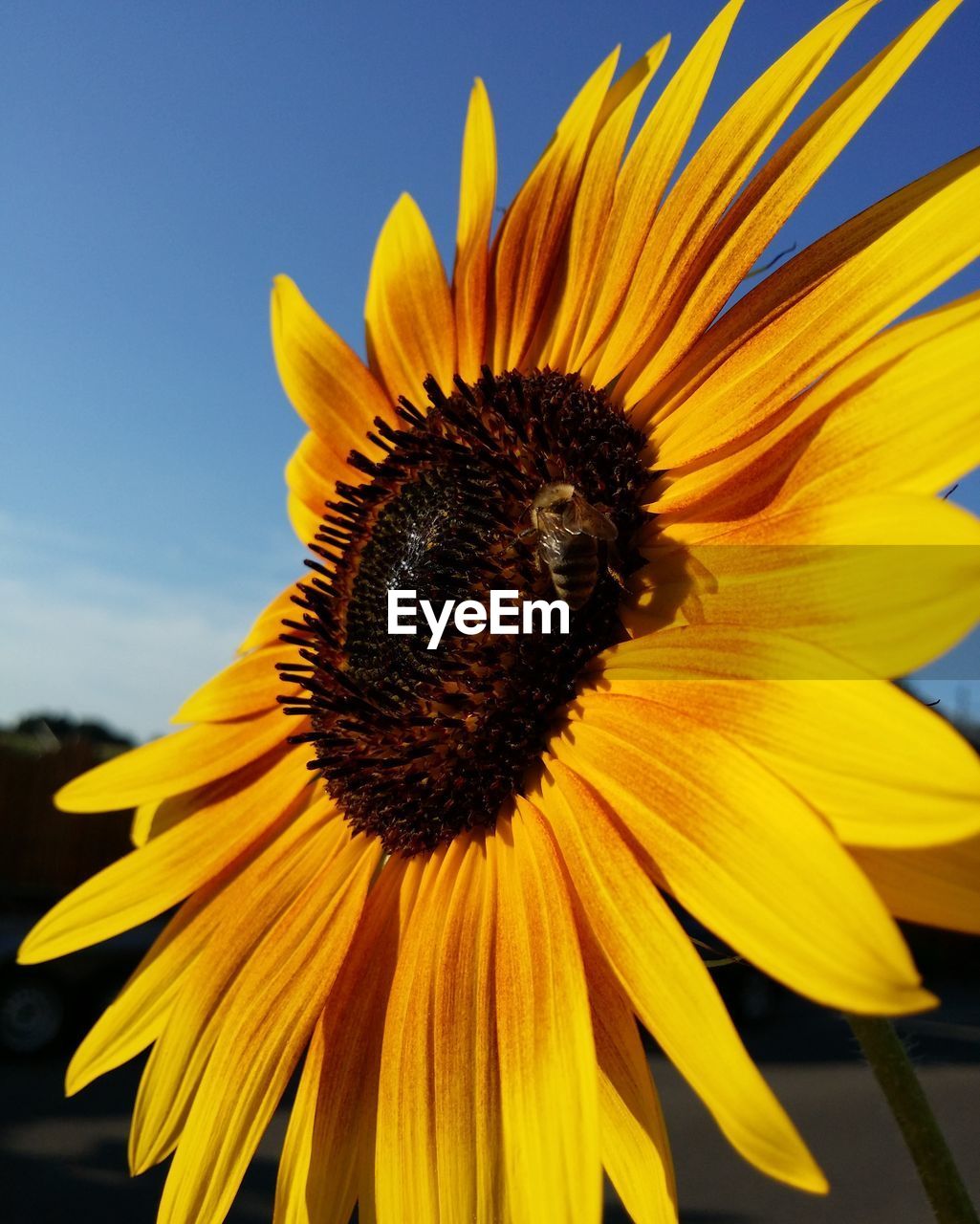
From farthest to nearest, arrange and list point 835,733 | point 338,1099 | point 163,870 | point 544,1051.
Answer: point 163,870 < point 338,1099 < point 544,1051 < point 835,733

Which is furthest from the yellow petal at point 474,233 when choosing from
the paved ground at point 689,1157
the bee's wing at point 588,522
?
the paved ground at point 689,1157

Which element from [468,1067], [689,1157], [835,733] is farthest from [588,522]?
[689,1157]

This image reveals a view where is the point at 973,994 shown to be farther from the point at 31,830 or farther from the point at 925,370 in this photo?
the point at 925,370

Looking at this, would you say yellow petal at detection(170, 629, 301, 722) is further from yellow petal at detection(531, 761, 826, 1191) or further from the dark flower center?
yellow petal at detection(531, 761, 826, 1191)

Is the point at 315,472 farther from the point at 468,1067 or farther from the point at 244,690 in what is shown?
the point at 468,1067

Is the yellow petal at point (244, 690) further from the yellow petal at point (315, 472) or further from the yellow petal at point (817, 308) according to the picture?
the yellow petal at point (817, 308)

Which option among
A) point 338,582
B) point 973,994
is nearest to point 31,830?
point 973,994

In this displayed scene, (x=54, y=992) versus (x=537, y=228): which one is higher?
(x=537, y=228)
